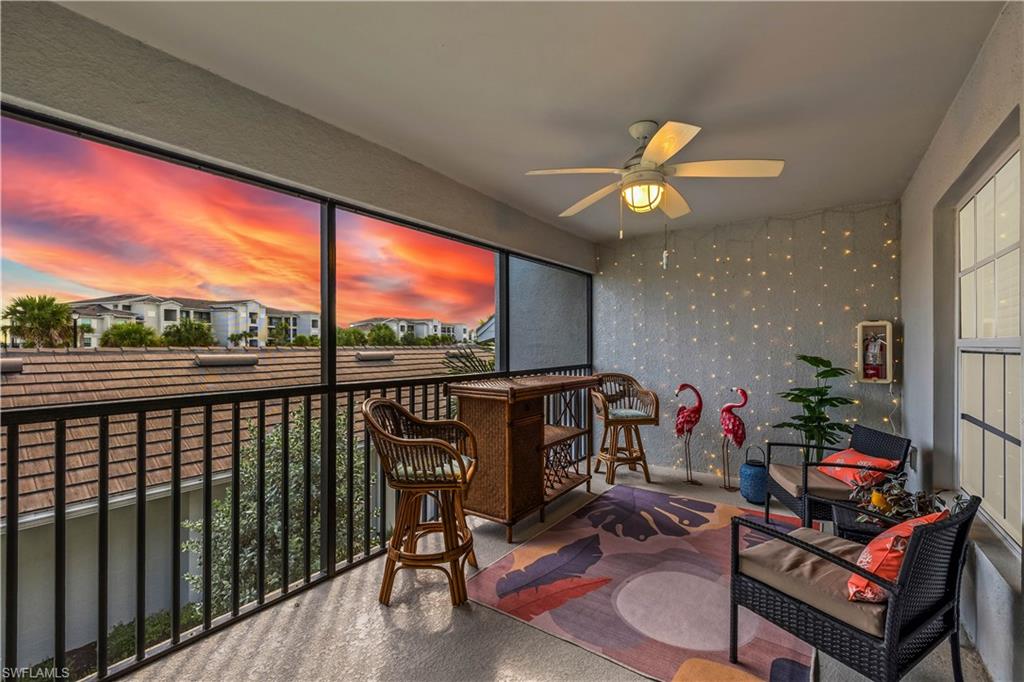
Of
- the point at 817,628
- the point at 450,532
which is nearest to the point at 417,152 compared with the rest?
the point at 450,532

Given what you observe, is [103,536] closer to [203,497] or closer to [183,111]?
[203,497]

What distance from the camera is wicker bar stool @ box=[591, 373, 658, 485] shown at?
414cm

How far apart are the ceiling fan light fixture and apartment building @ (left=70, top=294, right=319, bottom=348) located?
1819mm

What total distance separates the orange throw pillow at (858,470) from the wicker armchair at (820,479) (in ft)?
0.12

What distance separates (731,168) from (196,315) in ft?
8.48

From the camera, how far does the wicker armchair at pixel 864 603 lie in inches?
56.2

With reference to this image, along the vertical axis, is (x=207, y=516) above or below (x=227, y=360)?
below

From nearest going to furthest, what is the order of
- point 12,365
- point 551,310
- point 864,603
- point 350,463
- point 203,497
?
point 864,603, point 12,365, point 203,497, point 350,463, point 551,310

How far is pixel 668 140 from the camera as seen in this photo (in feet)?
6.43

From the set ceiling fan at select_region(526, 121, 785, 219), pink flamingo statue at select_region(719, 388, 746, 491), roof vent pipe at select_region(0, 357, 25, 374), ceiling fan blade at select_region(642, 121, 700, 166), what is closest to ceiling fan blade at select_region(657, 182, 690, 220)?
ceiling fan at select_region(526, 121, 785, 219)

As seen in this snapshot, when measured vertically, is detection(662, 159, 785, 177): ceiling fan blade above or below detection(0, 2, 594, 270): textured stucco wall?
below

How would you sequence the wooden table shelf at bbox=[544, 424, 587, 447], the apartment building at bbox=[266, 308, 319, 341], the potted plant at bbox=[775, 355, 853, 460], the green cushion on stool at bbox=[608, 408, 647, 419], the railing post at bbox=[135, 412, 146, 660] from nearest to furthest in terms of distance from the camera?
the railing post at bbox=[135, 412, 146, 660] < the apartment building at bbox=[266, 308, 319, 341] < the wooden table shelf at bbox=[544, 424, 587, 447] < the potted plant at bbox=[775, 355, 853, 460] < the green cushion on stool at bbox=[608, 408, 647, 419]

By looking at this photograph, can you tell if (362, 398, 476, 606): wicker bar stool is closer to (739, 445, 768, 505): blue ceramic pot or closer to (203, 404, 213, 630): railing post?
(203, 404, 213, 630): railing post

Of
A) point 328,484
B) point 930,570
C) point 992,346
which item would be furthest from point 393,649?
point 992,346
